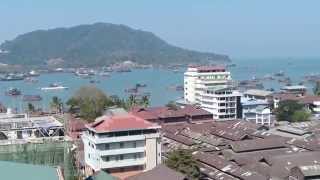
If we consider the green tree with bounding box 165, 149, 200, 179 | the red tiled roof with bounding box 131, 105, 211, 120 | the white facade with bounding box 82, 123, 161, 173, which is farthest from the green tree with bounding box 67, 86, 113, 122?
the green tree with bounding box 165, 149, 200, 179

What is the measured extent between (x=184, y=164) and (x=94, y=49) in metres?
153

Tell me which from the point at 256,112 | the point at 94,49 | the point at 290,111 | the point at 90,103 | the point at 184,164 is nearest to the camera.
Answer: the point at 184,164

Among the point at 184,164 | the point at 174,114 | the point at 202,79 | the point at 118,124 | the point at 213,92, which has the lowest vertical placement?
the point at 174,114

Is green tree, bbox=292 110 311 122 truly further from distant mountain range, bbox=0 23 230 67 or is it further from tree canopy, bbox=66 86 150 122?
distant mountain range, bbox=0 23 230 67

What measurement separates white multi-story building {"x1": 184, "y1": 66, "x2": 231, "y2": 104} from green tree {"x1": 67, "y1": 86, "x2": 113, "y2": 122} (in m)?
8.53

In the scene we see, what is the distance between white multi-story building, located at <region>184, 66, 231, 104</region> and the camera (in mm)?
39219

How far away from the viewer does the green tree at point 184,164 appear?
56.6 ft

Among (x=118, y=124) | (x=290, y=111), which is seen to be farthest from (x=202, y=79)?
(x=118, y=124)

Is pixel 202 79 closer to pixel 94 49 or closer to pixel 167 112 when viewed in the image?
pixel 167 112

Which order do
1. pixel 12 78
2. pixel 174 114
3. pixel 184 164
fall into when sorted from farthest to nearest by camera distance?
pixel 12 78
pixel 174 114
pixel 184 164

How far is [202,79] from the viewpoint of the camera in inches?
1554

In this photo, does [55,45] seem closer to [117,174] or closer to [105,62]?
[105,62]

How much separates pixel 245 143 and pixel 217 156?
1.91 meters

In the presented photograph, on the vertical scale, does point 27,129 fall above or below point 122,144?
above
